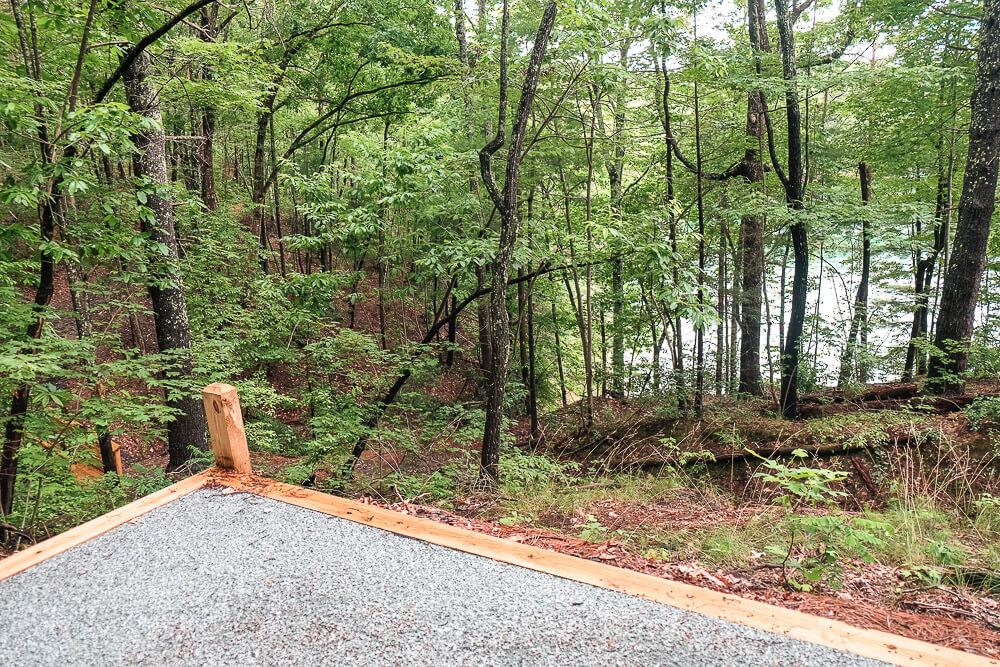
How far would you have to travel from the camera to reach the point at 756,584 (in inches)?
94.7

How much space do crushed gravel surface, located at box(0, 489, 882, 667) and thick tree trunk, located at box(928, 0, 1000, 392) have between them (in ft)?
18.3

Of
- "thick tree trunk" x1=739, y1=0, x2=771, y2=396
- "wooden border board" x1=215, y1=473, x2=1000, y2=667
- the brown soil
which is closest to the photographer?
"wooden border board" x1=215, y1=473, x2=1000, y2=667

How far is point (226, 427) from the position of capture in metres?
3.26

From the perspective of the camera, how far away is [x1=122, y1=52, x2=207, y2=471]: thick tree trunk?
4.65 m

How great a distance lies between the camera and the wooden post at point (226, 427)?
3188 millimetres

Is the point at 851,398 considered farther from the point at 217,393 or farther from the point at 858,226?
the point at 217,393

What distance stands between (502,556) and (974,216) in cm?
655

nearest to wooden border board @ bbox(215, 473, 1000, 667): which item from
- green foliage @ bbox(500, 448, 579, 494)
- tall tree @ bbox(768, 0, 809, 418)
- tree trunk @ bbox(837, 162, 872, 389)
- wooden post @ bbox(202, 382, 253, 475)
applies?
wooden post @ bbox(202, 382, 253, 475)

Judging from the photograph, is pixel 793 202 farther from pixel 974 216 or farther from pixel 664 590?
pixel 664 590

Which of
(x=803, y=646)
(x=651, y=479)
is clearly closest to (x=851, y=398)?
(x=651, y=479)

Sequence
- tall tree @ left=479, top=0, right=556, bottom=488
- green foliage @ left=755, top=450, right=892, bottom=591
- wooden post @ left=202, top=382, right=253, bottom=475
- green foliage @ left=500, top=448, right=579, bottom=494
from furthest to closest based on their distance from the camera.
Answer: green foliage @ left=500, top=448, right=579, bottom=494 → tall tree @ left=479, top=0, right=556, bottom=488 → wooden post @ left=202, top=382, right=253, bottom=475 → green foliage @ left=755, top=450, right=892, bottom=591

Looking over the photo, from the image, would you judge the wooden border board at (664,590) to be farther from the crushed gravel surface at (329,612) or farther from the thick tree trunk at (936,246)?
the thick tree trunk at (936,246)

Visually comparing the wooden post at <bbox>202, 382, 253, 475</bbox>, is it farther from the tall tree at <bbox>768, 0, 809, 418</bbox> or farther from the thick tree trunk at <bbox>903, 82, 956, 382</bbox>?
the thick tree trunk at <bbox>903, 82, 956, 382</bbox>

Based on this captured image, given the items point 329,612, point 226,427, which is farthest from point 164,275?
point 329,612
